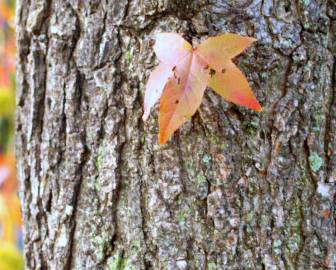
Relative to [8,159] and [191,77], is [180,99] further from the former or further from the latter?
[8,159]

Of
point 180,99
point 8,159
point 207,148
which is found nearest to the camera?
point 180,99

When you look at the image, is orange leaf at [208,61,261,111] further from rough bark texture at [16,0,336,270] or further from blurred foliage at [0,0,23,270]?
blurred foliage at [0,0,23,270]

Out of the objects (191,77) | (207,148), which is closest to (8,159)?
(207,148)

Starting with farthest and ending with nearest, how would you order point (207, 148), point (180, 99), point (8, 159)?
point (8, 159)
point (207, 148)
point (180, 99)

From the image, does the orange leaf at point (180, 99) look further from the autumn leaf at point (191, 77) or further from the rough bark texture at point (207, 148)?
the rough bark texture at point (207, 148)

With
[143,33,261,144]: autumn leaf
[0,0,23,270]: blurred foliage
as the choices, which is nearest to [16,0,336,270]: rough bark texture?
[143,33,261,144]: autumn leaf

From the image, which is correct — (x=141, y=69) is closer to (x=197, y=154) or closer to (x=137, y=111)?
(x=137, y=111)
